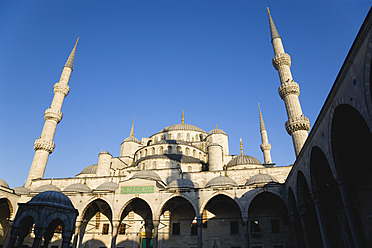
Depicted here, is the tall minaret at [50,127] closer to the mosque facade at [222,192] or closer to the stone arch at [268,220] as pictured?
the mosque facade at [222,192]

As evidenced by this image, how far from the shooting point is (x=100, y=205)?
1950 centimetres

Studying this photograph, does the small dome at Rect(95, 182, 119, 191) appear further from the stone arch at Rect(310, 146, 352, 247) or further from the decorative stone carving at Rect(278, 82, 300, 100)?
the decorative stone carving at Rect(278, 82, 300, 100)

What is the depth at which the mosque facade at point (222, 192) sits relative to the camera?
23.6 feet

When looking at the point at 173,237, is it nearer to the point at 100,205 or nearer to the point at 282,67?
the point at 100,205

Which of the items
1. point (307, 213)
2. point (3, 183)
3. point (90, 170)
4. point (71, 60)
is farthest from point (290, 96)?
point (71, 60)

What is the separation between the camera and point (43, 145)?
22.9 metres

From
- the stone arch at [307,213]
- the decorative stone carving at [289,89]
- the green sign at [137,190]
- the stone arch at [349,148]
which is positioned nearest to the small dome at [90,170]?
the green sign at [137,190]

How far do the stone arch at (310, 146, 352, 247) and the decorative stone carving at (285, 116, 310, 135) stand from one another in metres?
7.83

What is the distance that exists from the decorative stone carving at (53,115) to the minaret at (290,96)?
21112 mm

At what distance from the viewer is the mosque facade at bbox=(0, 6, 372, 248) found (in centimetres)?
721

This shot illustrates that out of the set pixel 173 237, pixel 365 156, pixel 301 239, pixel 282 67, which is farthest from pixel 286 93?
pixel 173 237

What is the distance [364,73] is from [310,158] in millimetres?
5175

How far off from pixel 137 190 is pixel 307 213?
10400 mm

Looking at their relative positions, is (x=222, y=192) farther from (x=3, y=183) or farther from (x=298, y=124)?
(x=3, y=183)
